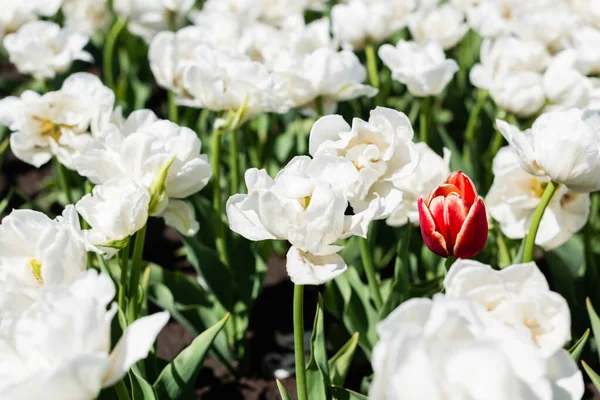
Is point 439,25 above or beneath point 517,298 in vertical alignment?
beneath

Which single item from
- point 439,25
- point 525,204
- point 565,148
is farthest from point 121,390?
point 439,25

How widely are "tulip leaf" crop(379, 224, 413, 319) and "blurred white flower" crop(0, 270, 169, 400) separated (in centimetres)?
70

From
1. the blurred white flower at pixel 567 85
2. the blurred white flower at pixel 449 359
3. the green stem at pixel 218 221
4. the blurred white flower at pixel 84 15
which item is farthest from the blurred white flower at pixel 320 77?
the blurred white flower at pixel 84 15

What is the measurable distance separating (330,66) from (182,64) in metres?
0.35

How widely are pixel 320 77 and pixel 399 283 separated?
0.52m

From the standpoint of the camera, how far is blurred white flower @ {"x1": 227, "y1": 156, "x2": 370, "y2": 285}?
3.20 ft

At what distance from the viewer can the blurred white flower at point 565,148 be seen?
1139 millimetres

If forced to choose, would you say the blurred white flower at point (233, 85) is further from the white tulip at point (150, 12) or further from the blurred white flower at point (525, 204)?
the white tulip at point (150, 12)

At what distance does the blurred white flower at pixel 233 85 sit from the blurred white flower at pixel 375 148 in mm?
437

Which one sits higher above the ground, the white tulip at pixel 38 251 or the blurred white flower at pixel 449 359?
the blurred white flower at pixel 449 359

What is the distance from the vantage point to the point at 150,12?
2477mm

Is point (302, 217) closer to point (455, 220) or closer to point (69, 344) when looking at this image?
point (455, 220)

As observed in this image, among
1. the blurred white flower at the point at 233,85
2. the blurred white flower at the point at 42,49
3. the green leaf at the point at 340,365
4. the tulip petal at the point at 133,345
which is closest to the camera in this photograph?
the tulip petal at the point at 133,345

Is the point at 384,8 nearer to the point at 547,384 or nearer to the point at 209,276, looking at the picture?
the point at 209,276
